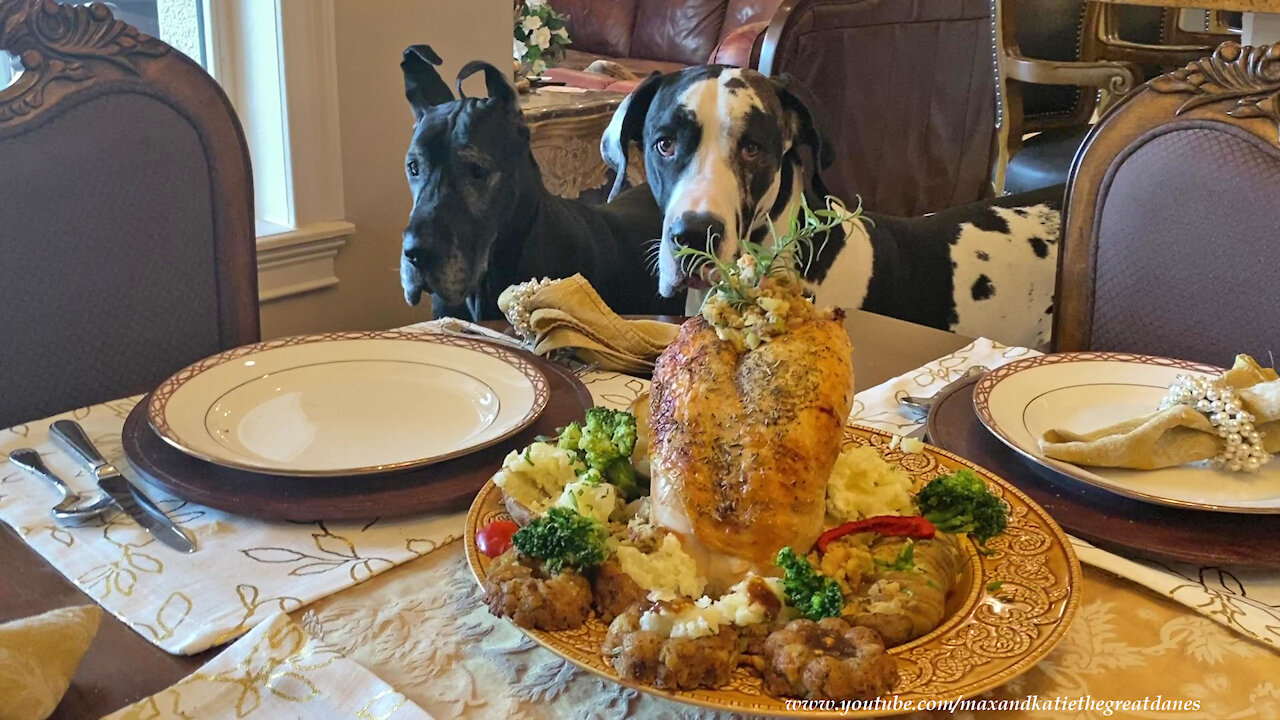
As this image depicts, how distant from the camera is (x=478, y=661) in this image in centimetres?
70

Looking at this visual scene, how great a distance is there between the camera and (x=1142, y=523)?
2.80 ft

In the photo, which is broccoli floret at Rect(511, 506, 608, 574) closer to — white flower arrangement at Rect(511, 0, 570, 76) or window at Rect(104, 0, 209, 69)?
window at Rect(104, 0, 209, 69)

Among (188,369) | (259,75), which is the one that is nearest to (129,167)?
(188,369)

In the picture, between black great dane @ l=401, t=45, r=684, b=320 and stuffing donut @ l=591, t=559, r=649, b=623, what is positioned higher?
black great dane @ l=401, t=45, r=684, b=320

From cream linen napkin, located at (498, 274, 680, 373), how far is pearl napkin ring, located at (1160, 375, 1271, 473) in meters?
0.56

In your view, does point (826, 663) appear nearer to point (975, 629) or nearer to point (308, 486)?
point (975, 629)

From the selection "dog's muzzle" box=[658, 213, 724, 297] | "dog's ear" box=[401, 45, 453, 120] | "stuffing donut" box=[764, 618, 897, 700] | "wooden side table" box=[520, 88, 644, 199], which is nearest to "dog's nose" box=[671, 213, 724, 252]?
"dog's muzzle" box=[658, 213, 724, 297]

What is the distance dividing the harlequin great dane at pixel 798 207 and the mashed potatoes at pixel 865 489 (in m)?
0.68

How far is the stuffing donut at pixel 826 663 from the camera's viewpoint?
1.91 ft

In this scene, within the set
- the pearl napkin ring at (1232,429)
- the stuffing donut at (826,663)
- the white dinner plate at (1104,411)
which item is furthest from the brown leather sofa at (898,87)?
the stuffing donut at (826,663)

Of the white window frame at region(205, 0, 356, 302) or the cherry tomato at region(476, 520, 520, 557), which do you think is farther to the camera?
the white window frame at region(205, 0, 356, 302)

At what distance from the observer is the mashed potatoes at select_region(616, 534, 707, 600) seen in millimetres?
685

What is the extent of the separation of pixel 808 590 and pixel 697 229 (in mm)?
1016

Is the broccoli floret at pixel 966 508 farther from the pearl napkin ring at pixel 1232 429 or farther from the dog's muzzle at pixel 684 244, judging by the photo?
the dog's muzzle at pixel 684 244
